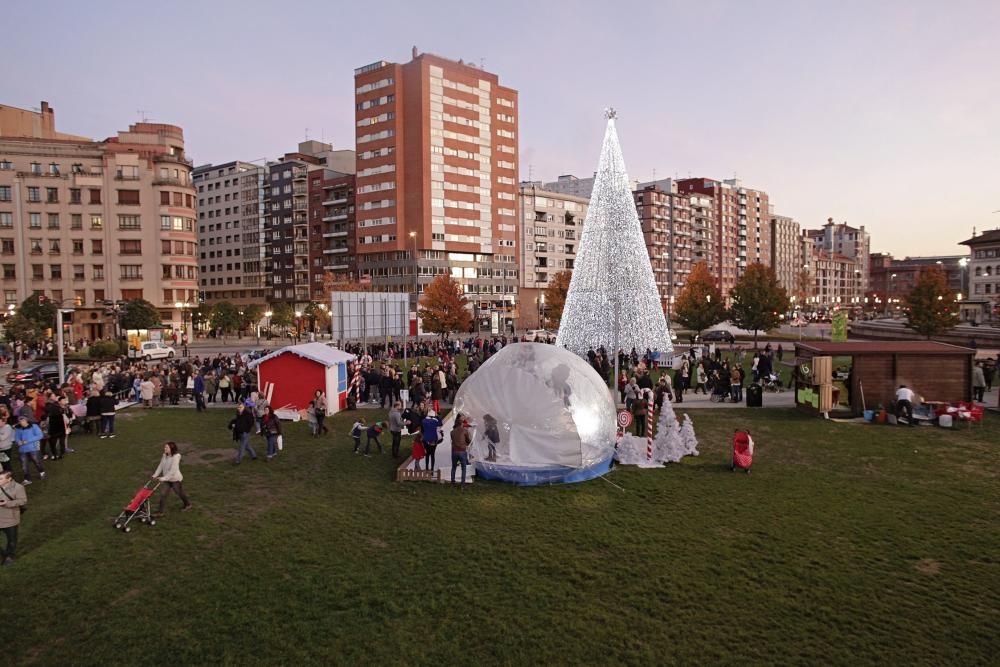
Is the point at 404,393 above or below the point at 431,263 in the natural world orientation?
below

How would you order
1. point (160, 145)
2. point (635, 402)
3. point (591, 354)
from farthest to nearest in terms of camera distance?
point (160, 145), point (591, 354), point (635, 402)

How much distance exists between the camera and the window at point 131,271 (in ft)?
219

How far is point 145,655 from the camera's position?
743 cm

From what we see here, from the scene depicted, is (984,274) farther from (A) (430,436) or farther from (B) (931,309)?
(A) (430,436)

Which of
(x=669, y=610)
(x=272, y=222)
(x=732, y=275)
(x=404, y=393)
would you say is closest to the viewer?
(x=669, y=610)

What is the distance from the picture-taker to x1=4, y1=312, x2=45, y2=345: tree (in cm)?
4609

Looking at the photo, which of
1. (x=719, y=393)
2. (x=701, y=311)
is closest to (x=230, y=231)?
(x=701, y=311)

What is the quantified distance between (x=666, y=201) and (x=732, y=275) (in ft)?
96.0

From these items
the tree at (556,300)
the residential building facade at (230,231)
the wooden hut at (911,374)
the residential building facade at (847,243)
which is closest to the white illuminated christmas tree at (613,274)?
the wooden hut at (911,374)

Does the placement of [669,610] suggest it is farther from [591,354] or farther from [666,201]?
Answer: [666,201]

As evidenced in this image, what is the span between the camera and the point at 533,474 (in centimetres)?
1423

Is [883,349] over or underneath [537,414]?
over

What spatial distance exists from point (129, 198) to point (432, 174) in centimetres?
3659

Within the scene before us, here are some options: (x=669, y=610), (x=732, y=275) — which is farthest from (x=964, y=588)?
(x=732, y=275)
